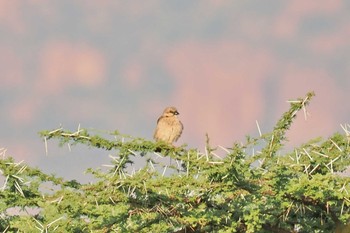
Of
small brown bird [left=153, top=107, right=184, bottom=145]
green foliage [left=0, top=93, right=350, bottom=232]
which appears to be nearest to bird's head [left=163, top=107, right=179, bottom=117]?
small brown bird [left=153, top=107, right=184, bottom=145]

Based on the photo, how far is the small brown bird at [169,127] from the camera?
16016mm

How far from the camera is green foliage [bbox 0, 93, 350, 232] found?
10.3 m

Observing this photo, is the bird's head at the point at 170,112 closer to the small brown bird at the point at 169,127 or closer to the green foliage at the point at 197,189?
the small brown bird at the point at 169,127

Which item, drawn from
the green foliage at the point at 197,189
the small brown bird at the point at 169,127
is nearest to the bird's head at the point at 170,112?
the small brown bird at the point at 169,127

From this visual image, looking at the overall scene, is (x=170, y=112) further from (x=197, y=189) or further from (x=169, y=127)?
(x=197, y=189)

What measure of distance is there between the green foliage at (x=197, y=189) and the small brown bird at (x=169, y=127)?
3.73m

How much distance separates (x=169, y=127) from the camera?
16172 mm

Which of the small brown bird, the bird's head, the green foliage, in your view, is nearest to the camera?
the green foliage

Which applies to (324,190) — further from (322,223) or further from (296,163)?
(322,223)

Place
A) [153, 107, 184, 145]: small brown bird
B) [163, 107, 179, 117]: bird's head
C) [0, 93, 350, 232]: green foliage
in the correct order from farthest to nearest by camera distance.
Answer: [163, 107, 179, 117]: bird's head, [153, 107, 184, 145]: small brown bird, [0, 93, 350, 232]: green foliage

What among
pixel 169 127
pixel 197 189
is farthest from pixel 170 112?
pixel 197 189

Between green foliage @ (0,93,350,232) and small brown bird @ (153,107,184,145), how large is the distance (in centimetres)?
373

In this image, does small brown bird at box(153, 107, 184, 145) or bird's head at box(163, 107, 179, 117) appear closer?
small brown bird at box(153, 107, 184, 145)

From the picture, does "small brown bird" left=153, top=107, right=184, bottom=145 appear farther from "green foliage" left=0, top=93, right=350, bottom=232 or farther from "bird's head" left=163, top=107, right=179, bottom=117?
"green foliage" left=0, top=93, right=350, bottom=232
